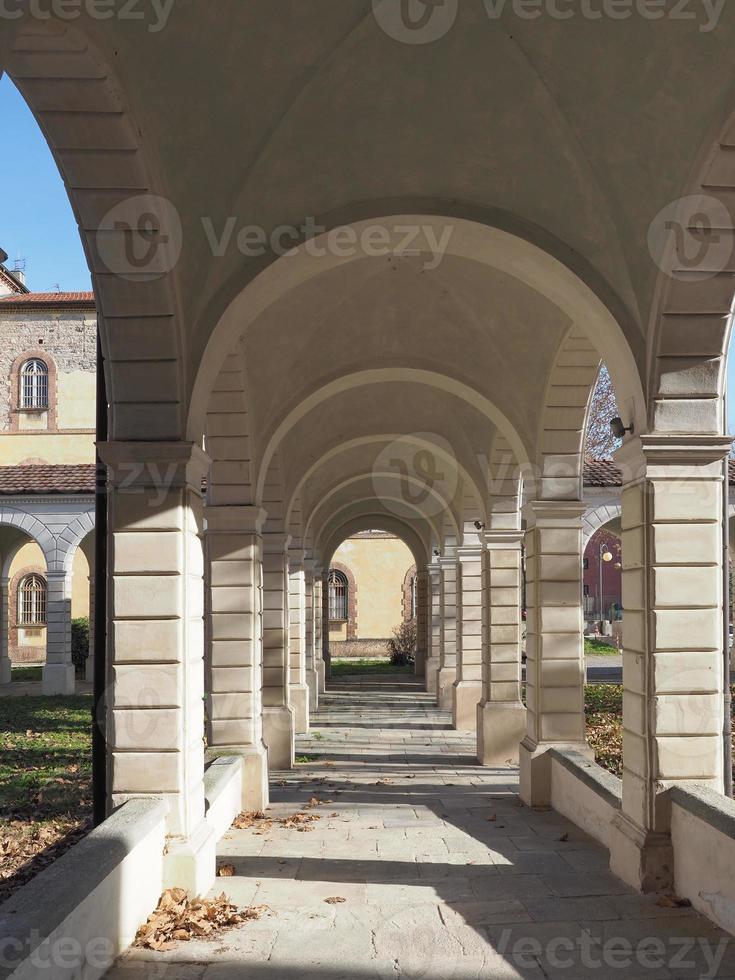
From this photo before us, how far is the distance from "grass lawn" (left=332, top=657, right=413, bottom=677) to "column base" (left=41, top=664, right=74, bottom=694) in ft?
29.0

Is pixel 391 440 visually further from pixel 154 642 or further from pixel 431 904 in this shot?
pixel 431 904

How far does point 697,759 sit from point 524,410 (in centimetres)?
426

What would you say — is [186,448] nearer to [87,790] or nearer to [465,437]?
[87,790]

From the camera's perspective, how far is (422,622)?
91.7 feet

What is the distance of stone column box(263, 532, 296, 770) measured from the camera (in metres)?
12.3

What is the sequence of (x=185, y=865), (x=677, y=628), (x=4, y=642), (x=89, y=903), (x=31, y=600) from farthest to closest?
(x=31, y=600), (x=4, y=642), (x=677, y=628), (x=185, y=865), (x=89, y=903)

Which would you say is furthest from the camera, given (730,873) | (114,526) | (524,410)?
(524,410)

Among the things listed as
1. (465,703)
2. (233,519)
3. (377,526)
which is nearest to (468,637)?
(465,703)

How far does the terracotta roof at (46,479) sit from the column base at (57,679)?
375cm

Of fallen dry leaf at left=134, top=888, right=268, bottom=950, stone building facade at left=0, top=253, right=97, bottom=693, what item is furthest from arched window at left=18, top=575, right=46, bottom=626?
fallen dry leaf at left=134, top=888, right=268, bottom=950

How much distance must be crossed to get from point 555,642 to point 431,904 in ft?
12.5

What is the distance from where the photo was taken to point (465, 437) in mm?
13016

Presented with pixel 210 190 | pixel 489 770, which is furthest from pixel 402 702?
pixel 210 190

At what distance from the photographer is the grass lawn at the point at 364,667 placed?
A: 1173 inches
